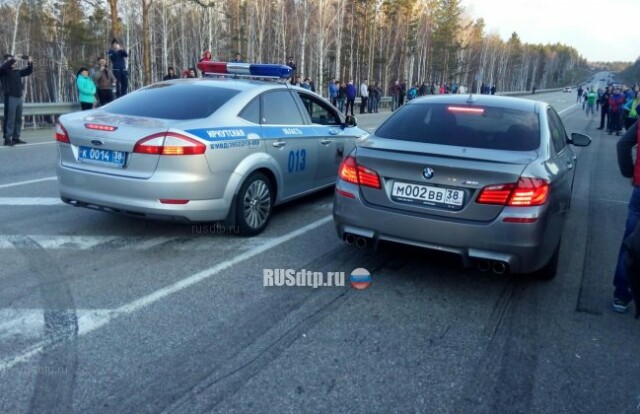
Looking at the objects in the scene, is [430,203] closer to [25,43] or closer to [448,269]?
[448,269]

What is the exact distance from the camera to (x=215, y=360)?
9.89ft

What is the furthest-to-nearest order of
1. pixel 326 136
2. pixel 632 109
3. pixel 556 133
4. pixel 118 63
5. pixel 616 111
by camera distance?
pixel 616 111
pixel 632 109
pixel 118 63
pixel 326 136
pixel 556 133

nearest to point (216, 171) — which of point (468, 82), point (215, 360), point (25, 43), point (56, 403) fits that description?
point (215, 360)

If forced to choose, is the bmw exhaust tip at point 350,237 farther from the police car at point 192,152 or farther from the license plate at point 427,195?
the police car at point 192,152

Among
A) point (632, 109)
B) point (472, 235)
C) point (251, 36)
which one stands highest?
point (251, 36)

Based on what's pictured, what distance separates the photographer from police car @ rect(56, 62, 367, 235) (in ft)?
14.9

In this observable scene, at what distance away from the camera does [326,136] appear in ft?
21.3

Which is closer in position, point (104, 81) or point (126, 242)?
point (126, 242)

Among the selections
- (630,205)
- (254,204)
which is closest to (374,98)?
(254,204)

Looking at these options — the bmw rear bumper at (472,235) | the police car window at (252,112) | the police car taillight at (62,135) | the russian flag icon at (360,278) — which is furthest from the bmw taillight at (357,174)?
the police car taillight at (62,135)

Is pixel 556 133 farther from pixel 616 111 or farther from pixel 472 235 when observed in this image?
pixel 616 111

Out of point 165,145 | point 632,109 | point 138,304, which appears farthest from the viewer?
point 632,109

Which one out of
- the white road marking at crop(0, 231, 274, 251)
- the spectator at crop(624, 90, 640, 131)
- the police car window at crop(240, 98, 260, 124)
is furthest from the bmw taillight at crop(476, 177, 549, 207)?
the spectator at crop(624, 90, 640, 131)

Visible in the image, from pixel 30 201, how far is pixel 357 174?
4.16 meters
